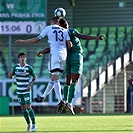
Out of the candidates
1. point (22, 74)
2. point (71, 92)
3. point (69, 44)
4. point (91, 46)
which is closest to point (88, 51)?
point (91, 46)

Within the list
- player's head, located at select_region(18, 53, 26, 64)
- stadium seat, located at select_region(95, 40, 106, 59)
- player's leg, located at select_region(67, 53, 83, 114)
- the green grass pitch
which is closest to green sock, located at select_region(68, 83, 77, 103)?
player's leg, located at select_region(67, 53, 83, 114)

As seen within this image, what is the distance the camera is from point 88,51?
3297 centimetres

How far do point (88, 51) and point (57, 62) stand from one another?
18.5 m

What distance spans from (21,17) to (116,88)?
20.0ft

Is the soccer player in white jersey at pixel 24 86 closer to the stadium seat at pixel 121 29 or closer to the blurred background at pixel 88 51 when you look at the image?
the blurred background at pixel 88 51

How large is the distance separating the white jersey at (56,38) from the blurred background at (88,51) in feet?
47.3

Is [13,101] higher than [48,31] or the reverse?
the reverse

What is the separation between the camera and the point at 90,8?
114 feet

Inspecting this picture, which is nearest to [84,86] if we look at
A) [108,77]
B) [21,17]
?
[108,77]

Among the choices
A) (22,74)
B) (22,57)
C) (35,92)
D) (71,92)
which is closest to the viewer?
(71,92)

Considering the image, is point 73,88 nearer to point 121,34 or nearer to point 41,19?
point 41,19

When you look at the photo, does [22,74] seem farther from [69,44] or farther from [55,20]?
[55,20]

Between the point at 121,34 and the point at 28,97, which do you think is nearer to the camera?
the point at 28,97

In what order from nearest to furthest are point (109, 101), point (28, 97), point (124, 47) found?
point (28, 97) < point (124, 47) < point (109, 101)
